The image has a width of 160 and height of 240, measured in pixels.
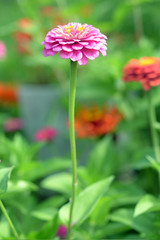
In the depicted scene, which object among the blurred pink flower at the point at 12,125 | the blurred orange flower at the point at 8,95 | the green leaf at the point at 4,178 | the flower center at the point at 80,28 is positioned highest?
the blurred orange flower at the point at 8,95

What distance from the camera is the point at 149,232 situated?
0.70 metres

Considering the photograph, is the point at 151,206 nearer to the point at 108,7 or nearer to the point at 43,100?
the point at 43,100

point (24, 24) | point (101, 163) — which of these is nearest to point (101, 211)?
point (101, 163)

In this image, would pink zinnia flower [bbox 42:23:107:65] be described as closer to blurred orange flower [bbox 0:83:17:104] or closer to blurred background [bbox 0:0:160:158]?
blurred background [bbox 0:0:160:158]

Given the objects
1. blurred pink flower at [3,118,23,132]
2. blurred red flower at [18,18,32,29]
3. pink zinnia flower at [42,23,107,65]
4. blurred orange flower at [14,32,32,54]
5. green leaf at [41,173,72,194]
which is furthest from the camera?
blurred orange flower at [14,32,32,54]

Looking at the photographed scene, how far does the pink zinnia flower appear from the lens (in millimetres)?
498

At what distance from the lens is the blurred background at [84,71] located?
43.8 inches

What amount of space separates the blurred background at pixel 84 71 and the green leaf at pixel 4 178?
53cm

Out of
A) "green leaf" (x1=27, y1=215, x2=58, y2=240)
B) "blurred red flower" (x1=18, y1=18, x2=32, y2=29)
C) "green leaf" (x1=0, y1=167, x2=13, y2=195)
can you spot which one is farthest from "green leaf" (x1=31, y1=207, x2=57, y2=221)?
"blurred red flower" (x1=18, y1=18, x2=32, y2=29)

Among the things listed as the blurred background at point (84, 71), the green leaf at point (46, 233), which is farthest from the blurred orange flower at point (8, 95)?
the green leaf at point (46, 233)

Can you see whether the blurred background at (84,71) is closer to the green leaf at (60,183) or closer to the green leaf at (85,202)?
the green leaf at (60,183)

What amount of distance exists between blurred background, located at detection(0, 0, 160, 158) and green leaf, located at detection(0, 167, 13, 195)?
1.73ft

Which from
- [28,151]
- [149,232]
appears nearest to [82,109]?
[28,151]

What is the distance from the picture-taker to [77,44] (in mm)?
503
